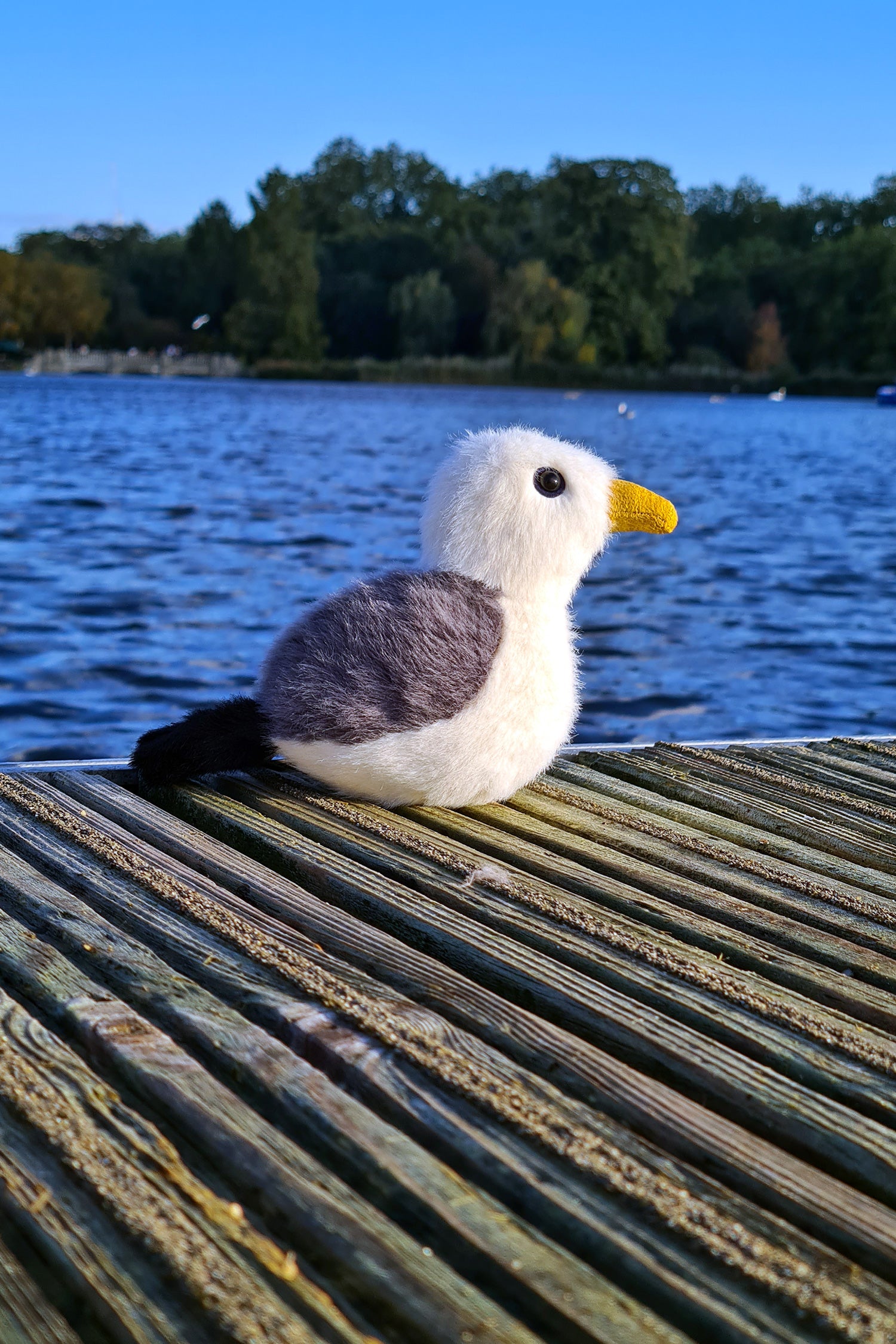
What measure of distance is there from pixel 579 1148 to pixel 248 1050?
0.54 meters

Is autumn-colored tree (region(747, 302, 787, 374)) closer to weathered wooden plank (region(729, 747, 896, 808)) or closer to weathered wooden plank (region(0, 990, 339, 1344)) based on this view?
weathered wooden plank (region(729, 747, 896, 808))

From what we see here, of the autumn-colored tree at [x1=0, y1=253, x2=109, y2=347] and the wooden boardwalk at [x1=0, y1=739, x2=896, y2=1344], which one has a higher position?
the autumn-colored tree at [x1=0, y1=253, x2=109, y2=347]

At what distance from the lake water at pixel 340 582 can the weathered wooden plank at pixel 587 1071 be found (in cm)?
151

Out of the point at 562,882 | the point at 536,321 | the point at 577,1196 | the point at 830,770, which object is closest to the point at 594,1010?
the point at 577,1196

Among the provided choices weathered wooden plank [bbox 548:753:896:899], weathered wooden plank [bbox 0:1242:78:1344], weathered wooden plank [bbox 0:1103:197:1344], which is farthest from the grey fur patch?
weathered wooden plank [bbox 0:1242:78:1344]

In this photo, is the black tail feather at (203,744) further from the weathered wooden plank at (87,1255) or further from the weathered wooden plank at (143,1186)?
the weathered wooden plank at (87,1255)

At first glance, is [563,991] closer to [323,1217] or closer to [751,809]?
[323,1217]

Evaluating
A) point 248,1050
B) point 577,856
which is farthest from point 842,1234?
point 577,856

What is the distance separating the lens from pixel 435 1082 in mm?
2025

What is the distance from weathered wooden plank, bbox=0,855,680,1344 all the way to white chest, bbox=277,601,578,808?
0.83m

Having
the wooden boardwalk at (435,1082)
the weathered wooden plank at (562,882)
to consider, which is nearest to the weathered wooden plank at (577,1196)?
the wooden boardwalk at (435,1082)

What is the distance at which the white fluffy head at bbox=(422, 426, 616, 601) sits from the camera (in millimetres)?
3424

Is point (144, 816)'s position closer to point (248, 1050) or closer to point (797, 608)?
point (248, 1050)

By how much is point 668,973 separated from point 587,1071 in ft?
1.48
